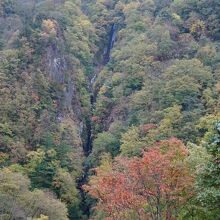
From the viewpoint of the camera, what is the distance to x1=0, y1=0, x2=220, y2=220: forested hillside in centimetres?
3612

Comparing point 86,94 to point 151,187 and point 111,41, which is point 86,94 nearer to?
point 111,41

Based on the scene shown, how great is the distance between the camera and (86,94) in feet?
180

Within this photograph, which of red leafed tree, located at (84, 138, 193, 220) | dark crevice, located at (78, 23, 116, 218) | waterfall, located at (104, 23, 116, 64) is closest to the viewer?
red leafed tree, located at (84, 138, 193, 220)

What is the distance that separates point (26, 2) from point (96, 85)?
16.8m

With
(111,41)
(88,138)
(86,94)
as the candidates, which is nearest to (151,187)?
(88,138)

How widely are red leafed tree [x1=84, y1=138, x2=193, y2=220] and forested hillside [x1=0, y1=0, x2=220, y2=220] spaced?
19.1 ft

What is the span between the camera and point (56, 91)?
4953cm

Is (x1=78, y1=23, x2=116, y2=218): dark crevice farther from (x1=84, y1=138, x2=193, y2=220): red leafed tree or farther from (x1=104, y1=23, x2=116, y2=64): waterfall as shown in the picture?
(x1=84, y1=138, x2=193, y2=220): red leafed tree

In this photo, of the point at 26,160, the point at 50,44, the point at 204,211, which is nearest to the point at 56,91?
the point at 50,44

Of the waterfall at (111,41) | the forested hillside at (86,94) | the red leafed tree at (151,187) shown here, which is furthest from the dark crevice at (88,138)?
the red leafed tree at (151,187)

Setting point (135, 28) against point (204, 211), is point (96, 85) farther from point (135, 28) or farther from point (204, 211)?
point (204, 211)

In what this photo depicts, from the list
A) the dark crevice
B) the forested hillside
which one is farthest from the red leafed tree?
the dark crevice

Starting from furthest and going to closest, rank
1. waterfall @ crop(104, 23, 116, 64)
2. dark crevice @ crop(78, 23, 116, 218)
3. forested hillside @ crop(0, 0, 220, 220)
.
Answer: waterfall @ crop(104, 23, 116, 64) < dark crevice @ crop(78, 23, 116, 218) < forested hillside @ crop(0, 0, 220, 220)

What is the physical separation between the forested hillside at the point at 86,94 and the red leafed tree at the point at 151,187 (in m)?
5.83
